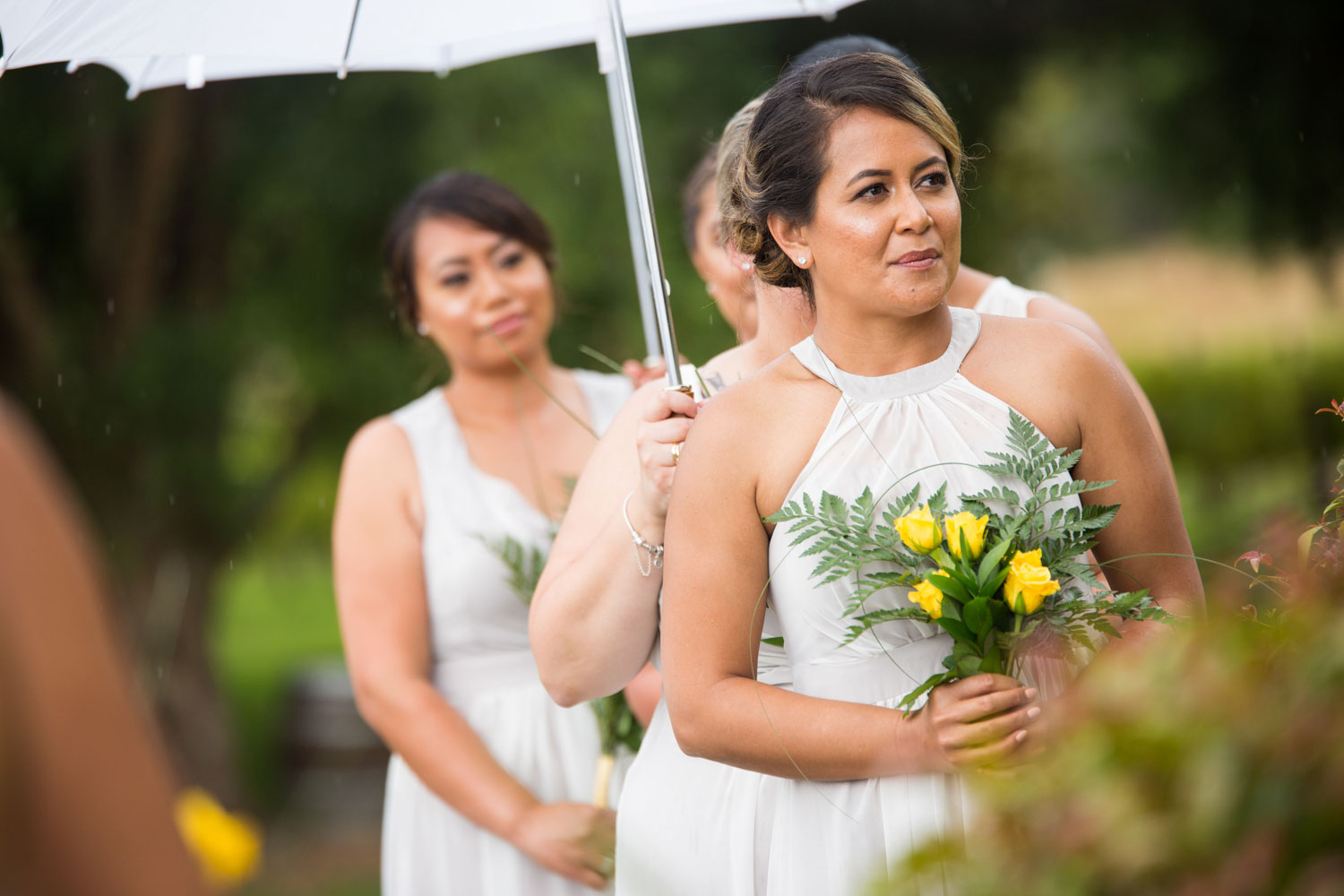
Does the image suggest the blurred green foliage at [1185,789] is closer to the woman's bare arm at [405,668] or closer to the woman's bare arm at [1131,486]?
the woman's bare arm at [1131,486]

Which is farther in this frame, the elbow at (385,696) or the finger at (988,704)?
the elbow at (385,696)

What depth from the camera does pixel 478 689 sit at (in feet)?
12.7

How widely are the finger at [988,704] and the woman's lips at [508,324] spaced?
2.33 metres

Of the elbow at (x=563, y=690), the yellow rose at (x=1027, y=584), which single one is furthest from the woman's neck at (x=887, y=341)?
the elbow at (x=563, y=690)

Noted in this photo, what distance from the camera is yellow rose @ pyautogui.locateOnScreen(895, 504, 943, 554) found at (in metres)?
2.01

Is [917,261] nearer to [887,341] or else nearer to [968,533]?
[887,341]

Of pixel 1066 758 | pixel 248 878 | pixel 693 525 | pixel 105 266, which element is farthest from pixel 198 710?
pixel 1066 758

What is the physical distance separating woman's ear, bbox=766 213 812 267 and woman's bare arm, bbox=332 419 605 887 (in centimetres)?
180

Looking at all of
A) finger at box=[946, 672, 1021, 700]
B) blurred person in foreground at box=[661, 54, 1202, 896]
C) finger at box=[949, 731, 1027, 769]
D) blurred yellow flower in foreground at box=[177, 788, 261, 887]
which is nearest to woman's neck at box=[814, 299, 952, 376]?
blurred person in foreground at box=[661, 54, 1202, 896]

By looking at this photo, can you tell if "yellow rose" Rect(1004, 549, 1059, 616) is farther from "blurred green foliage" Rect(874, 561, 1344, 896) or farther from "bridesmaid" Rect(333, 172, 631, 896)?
"bridesmaid" Rect(333, 172, 631, 896)

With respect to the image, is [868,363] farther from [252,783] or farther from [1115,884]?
[252,783]

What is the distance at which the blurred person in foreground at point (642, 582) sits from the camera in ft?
8.27

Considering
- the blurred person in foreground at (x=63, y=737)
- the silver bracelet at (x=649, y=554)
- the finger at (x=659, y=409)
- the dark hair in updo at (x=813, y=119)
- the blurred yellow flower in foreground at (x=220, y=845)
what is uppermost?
the dark hair in updo at (x=813, y=119)

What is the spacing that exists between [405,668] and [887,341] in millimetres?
1987
